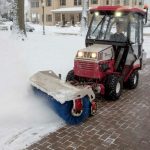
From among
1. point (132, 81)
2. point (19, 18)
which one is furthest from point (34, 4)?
point (132, 81)

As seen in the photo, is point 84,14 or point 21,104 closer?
point 21,104

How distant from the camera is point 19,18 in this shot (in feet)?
52.7

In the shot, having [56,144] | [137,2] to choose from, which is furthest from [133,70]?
[137,2]

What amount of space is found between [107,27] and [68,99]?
356 centimetres

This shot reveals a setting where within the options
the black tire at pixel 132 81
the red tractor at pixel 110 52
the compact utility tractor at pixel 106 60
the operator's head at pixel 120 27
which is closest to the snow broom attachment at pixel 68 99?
the compact utility tractor at pixel 106 60

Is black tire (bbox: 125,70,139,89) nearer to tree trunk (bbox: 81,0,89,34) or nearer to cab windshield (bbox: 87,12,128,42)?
cab windshield (bbox: 87,12,128,42)

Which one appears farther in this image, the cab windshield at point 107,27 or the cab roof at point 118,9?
the cab windshield at point 107,27

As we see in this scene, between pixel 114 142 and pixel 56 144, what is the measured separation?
1113 mm

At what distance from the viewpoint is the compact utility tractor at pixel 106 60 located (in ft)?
23.6

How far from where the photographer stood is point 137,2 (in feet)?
178

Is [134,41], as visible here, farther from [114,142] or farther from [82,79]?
[114,142]

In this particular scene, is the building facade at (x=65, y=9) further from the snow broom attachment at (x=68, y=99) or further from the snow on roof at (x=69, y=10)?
the snow broom attachment at (x=68, y=99)

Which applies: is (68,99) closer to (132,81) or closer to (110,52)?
(110,52)

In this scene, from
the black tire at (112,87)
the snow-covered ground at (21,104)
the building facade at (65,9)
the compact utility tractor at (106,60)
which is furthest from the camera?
the building facade at (65,9)
